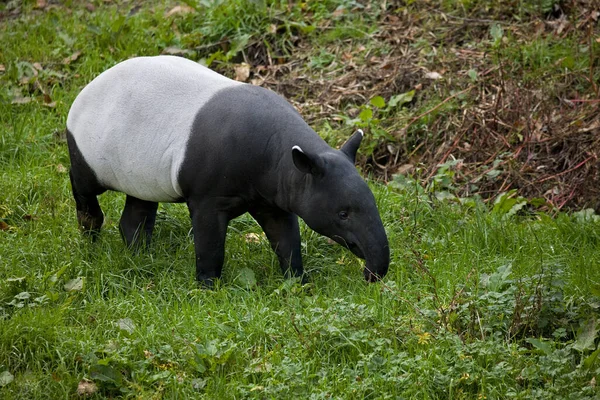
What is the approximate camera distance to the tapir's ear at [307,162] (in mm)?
5367

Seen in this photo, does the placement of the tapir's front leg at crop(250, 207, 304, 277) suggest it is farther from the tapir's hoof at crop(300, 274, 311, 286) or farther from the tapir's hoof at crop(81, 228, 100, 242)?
the tapir's hoof at crop(81, 228, 100, 242)

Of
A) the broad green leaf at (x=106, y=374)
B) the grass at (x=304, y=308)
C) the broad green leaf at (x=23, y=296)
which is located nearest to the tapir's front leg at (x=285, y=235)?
the grass at (x=304, y=308)

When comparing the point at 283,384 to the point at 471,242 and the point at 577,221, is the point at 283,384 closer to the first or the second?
the point at 471,242

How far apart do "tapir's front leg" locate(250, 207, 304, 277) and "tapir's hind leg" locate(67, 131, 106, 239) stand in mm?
1255

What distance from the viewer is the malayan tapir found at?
5.54 metres

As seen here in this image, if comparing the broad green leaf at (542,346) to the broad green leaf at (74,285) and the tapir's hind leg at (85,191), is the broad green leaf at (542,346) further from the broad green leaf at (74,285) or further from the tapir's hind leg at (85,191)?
the tapir's hind leg at (85,191)

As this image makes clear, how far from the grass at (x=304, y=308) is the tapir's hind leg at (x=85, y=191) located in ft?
0.39

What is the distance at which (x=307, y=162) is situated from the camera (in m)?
5.45

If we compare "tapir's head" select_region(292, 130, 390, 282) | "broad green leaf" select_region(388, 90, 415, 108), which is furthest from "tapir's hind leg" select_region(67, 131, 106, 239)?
"broad green leaf" select_region(388, 90, 415, 108)

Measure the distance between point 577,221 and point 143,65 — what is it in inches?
137

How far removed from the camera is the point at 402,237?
264 inches

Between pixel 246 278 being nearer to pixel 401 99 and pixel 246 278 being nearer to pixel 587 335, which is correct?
pixel 587 335

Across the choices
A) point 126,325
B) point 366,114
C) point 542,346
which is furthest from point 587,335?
point 366,114

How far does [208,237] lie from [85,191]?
47.3 inches
